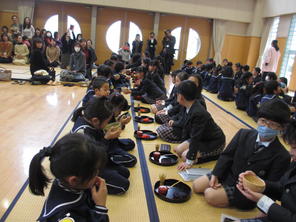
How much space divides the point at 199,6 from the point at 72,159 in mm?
11797

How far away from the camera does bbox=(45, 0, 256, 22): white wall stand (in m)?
11.2

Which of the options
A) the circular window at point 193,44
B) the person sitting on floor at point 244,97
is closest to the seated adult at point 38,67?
the person sitting on floor at point 244,97

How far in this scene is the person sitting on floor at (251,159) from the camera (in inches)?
78.4

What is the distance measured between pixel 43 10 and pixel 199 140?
10781 mm

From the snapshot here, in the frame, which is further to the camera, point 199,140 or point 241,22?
point 241,22

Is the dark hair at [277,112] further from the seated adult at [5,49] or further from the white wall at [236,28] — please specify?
the white wall at [236,28]

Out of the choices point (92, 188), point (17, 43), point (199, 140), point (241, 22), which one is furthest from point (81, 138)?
point (241, 22)

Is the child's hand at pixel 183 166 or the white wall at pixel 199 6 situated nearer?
the child's hand at pixel 183 166

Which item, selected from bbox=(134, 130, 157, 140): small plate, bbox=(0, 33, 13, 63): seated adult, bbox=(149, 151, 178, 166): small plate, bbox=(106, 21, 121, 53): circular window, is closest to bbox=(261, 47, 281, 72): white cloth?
bbox=(134, 130, 157, 140): small plate

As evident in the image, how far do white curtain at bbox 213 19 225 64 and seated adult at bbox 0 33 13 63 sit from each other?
8370mm

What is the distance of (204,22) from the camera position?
1244cm

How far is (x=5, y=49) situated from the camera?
32.2ft

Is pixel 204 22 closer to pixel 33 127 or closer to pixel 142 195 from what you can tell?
→ pixel 33 127

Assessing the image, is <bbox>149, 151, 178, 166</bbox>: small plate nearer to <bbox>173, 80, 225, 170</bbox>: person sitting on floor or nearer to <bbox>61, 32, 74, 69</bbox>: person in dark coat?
<bbox>173, 80, 225, 170</bbox>: person sitting on floor
